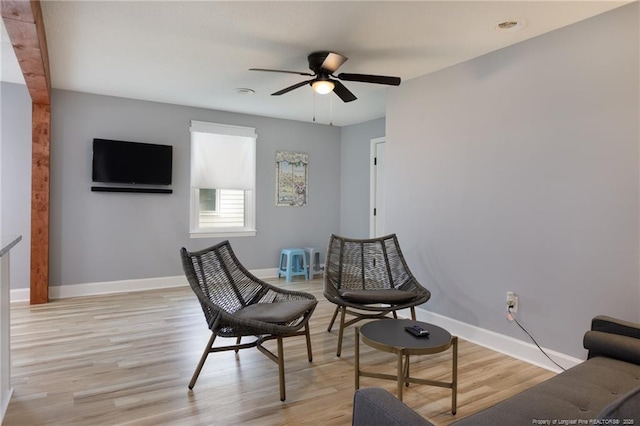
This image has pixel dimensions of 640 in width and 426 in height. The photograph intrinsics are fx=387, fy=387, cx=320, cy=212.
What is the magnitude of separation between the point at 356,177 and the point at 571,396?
4844 mm

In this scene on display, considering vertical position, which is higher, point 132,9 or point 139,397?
point 132,9

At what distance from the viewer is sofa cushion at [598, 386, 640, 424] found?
802 millimetres

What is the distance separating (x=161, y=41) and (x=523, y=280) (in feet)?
11.2

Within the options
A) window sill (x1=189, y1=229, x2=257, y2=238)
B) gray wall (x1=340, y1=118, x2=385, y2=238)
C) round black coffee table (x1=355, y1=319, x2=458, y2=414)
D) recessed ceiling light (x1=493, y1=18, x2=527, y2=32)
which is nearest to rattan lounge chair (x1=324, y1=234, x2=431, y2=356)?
round black coffee table (x1=355, y1=319, x2=458, y2=414)

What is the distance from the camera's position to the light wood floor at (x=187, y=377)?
214 cm

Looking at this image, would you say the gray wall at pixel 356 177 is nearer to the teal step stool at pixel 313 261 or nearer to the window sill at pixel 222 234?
the teal step stool at pixel 313 261

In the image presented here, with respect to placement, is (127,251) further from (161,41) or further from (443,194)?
(443,194)

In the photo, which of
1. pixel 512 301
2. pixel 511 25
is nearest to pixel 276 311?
pixel 512 301

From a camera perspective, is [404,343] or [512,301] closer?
[404,343]

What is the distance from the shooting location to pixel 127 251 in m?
4.93

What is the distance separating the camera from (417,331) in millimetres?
2229

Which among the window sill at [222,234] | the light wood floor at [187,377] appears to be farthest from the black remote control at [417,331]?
the window sill at [222,234]

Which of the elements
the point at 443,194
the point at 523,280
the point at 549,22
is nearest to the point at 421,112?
the point at 443,194

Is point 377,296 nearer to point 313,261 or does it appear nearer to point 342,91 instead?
point 342,91
